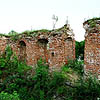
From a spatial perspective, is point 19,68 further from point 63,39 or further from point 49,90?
point 63,39

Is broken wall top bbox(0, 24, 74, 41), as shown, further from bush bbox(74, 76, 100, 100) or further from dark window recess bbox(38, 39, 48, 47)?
bush bbox(74, 76, 100, 100)

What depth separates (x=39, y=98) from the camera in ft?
19.7

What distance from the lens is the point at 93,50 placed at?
221 inches

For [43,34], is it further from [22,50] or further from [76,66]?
[76,66]

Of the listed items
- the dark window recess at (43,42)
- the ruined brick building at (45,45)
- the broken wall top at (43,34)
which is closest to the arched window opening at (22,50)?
the ruined brick building at (45,45)

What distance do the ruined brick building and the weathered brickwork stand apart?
5.81 feet

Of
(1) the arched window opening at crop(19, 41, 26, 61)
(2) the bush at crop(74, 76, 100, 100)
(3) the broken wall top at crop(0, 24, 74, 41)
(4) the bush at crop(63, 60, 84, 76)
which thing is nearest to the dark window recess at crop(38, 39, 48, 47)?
(3) the broken wall top at crop(0, 24, 74, 41)

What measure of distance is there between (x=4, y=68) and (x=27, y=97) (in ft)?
9.38

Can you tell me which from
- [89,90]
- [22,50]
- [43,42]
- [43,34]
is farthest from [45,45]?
[89,90]

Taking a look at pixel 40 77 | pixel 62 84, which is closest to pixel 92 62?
pixel 62 84

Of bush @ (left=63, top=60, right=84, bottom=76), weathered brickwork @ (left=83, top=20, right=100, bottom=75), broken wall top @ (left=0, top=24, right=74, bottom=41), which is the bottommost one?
bush @ (left=63, top=60, right=84, bottom=76)

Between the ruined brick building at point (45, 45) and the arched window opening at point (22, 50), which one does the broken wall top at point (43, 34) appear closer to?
the ruined brick building at point (45, 45)

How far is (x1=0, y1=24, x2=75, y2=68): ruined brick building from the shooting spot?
23.9ft

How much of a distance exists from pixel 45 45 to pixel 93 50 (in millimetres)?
3792
